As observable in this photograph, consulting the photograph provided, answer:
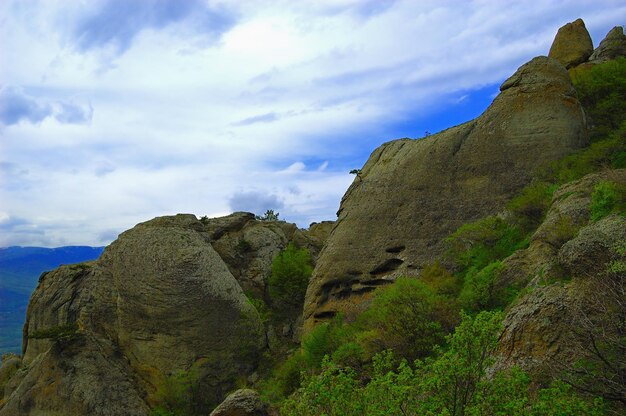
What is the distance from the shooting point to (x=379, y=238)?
28781 mm

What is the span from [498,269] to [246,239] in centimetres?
2630

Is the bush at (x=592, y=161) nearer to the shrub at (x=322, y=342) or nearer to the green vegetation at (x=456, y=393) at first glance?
the shrub at (x=322, y=342)

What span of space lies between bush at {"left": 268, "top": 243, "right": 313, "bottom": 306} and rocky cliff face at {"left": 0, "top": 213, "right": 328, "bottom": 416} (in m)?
3.74

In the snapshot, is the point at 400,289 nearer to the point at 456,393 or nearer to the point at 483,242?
the point at 483,242

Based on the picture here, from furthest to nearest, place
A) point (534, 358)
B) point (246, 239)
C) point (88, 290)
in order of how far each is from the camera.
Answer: point (246, 239) → point (88, 290) → point (534, 358)

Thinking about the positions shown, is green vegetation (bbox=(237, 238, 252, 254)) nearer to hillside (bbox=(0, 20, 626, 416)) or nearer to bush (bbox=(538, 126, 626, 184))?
hillside (bbox=(0, 20, 626, 416))

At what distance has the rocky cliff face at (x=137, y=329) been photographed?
30391 mm

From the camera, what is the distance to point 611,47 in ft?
121

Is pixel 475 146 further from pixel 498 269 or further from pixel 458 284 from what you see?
pixel 498 269

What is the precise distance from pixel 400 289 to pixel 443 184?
29.9 ft

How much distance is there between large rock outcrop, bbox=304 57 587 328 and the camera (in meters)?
26.4

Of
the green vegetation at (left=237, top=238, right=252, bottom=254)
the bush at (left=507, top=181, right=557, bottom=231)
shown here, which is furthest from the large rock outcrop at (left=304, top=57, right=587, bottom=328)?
the green vegetation at (left=237, top=238, right=252, bottom=254)

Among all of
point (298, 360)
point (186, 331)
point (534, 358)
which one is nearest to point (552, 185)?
point (534, 358)

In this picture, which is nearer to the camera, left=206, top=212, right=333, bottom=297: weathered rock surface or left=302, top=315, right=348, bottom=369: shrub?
left=302, top=315, right=348, bottom=369: shrub
